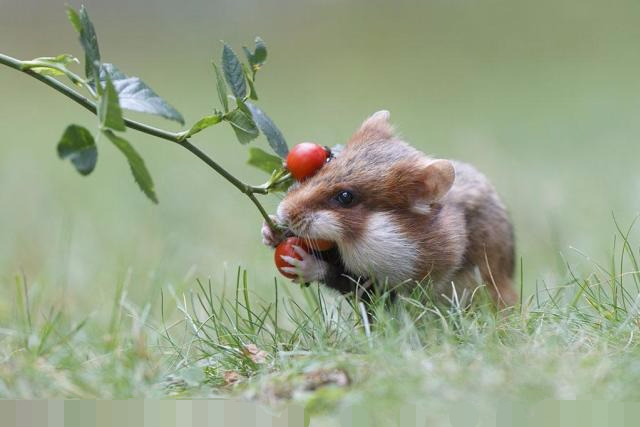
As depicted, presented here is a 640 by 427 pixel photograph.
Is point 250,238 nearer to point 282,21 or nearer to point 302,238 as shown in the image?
point 302,238

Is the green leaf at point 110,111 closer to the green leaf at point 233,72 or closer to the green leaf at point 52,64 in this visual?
the green leaf at point 52,64

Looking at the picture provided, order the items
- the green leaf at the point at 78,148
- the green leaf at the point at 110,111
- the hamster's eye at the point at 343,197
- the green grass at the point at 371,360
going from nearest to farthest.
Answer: the green grass at the point at 371,360, the green leaf at the point at 110,111, the green leaf at the point at 78,148, the hamster's eye at the point at 343,197

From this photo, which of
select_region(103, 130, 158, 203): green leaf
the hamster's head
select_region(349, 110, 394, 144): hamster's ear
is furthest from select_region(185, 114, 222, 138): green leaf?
select_region(349, 110, 394, 144): hamster's ear

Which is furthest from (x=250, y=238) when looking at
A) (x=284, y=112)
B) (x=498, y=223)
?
(x=284, y=112)

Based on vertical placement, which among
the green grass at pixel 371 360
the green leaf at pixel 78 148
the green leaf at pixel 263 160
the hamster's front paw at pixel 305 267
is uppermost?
the green leaf at pixel 78 148

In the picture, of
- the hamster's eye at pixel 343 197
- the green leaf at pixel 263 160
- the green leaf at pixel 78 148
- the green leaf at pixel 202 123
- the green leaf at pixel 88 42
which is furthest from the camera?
the hamster's eye at pixel 343 197

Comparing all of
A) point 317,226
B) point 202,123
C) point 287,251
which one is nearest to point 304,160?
point 317,226

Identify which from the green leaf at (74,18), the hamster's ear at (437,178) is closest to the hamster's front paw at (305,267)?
the hamster's ear at (437,178)
